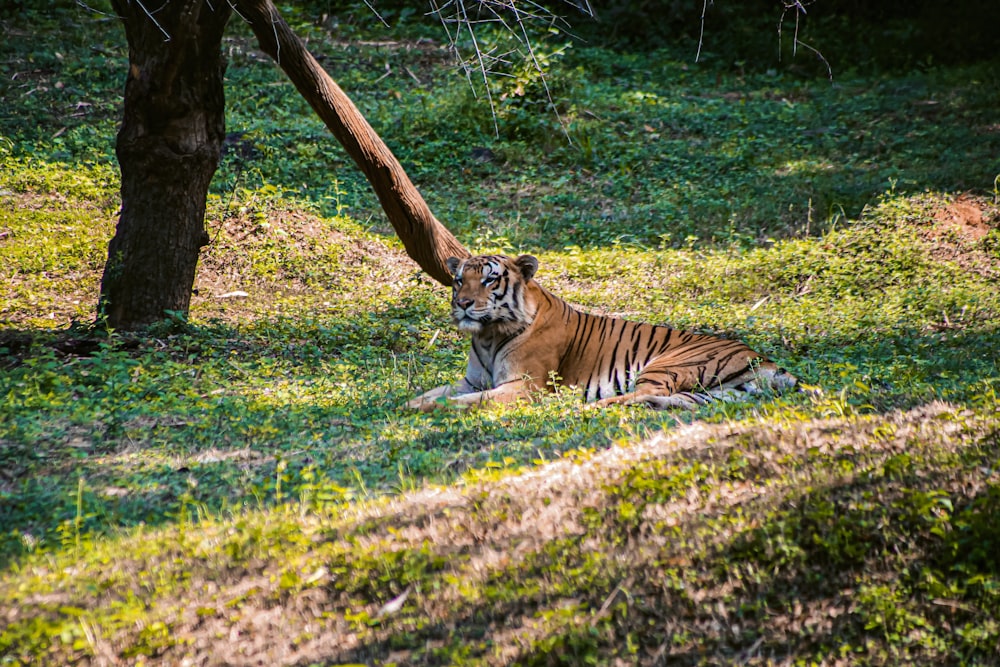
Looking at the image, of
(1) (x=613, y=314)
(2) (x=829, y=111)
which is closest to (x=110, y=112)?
(1) (x=613, y=314)

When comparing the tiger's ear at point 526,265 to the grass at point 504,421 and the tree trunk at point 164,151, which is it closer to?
the grass at point 504,421

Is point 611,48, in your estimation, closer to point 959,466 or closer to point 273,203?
point 273,203

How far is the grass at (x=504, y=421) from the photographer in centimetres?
353

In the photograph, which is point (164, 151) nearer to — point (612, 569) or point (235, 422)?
point (235, 422)

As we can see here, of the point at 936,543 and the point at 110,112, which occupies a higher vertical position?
the point at 110,112

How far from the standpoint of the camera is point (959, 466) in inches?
151

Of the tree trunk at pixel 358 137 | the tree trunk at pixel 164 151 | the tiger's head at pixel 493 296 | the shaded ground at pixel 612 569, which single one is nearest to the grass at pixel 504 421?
the shaded ground at pixel 612 569

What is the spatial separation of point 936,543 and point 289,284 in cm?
804

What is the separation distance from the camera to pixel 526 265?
24.1ft

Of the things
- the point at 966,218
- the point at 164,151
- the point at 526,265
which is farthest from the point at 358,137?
the point at 966,218

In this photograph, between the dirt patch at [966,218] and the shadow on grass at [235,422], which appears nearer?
the shadow on grass at [235,422]

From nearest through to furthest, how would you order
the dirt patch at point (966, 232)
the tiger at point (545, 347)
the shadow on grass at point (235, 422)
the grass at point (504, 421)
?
the grass at point (504, 421) < the shadow on grass at point (235, 422) < the tiger at point (545, 347) < the dirt patch at point (966, 232)

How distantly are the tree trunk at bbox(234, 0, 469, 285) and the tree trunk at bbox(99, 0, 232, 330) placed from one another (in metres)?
0.40

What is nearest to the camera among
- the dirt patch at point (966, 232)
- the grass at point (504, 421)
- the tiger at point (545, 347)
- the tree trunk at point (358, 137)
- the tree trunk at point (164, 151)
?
the grass at point (504, 421)
